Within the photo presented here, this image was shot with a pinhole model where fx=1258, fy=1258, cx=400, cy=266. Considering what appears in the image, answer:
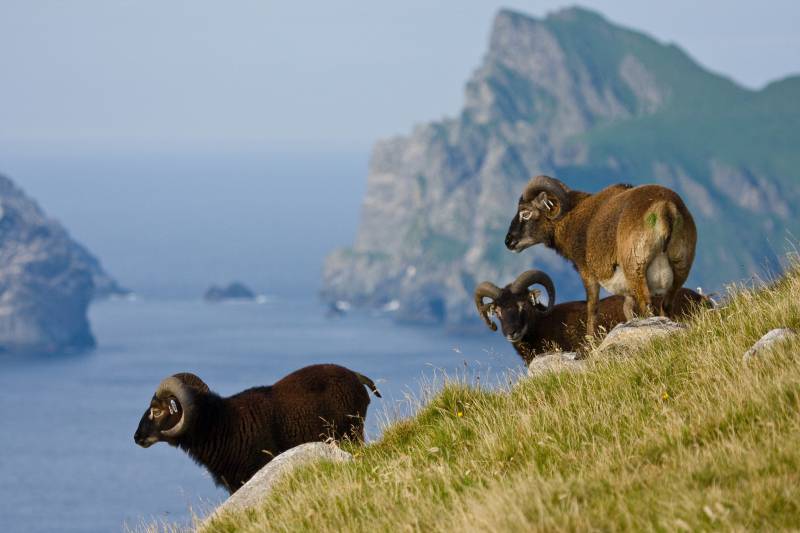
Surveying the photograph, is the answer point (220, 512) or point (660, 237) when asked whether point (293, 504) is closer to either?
point (220, 512)

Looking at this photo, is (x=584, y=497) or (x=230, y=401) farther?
(x=230, y=401)

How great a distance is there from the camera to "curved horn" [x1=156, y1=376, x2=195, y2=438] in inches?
752

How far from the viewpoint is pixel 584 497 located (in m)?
9.75

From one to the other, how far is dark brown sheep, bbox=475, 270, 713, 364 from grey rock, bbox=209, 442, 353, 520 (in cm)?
728

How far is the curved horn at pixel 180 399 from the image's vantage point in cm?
1909

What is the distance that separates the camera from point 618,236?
1750 cm

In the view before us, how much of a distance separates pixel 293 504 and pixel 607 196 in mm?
9004

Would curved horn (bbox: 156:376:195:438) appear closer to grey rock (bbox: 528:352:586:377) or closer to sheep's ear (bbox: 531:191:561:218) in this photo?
grey rock (bbox: 528:352:586:377)

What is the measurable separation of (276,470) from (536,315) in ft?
30.3

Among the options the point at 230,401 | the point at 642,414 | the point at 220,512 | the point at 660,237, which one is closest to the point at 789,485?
the point at 642,414

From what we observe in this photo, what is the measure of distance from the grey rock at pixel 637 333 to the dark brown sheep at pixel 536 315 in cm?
429

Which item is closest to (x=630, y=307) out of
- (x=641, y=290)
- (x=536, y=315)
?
(x=641, y=290)

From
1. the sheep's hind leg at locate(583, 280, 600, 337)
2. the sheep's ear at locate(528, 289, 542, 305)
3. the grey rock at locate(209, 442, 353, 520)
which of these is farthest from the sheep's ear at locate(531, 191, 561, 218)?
the grey rock at locate(209, 442, 353, 520)

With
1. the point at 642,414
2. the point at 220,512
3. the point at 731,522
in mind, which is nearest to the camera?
the point at 731,522
